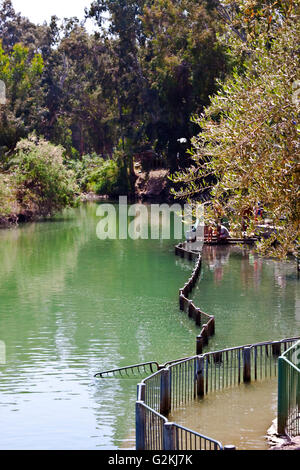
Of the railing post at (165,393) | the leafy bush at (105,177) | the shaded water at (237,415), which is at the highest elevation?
the leafy bush at (105,177)

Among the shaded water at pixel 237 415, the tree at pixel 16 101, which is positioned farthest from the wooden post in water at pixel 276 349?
the tree at pixel 16 101

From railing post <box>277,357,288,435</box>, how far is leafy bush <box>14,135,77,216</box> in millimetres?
46030

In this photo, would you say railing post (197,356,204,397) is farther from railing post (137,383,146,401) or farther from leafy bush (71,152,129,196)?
leafy bush (71,152,129,196)

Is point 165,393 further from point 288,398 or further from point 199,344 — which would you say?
point 199,344

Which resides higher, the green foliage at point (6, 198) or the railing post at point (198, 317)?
the green foliage at point (6, 198)

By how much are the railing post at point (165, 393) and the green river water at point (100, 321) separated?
0.68 metres

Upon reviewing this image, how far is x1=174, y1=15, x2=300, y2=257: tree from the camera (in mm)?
12961

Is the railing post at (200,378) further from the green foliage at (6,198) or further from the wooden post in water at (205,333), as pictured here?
the green foliage at (6,198)

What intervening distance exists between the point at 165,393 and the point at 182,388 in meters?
1.27

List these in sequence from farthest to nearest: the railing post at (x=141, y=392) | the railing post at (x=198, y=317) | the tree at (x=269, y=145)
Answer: the railing post at (x=198, y=317), the tree at (x=269, y=145), the railing post at (x=141, y=392)

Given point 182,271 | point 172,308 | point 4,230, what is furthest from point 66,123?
point 172,308

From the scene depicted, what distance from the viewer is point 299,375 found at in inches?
467

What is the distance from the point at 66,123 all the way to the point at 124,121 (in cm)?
1473

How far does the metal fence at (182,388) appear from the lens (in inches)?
428
